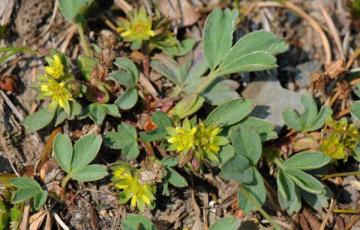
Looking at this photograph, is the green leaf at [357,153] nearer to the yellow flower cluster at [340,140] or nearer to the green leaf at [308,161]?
the yellow flower cluster at [340,140]

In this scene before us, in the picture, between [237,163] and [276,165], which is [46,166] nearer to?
[237,163]

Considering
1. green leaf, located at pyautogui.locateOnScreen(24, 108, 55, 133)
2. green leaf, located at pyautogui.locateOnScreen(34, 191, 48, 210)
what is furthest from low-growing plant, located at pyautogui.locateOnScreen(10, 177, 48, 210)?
green leaf, located at pyautogui.locateOnScreen(24, 108, 55, 133)

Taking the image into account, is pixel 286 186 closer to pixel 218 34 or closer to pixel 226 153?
pixel 226 153

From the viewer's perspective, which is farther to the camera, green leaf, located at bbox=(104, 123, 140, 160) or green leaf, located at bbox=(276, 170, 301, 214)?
green leaf, located at bbox=(104, 123, 140, 160)

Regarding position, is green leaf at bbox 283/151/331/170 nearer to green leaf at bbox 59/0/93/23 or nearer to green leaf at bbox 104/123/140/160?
green leaf at bbox 104/123/140/160

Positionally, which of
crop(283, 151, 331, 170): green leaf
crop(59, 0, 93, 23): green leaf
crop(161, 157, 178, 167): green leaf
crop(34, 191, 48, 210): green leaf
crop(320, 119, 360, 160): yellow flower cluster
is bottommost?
crop(320, 119, 360, 160): yellow flower cluster

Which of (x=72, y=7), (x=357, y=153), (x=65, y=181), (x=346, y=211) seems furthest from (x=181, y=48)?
(x=346, y=211)

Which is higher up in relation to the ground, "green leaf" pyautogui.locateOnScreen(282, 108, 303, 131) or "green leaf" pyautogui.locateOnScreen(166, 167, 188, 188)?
"green leaf" pyautogui.locateOnScreen(166, 167, 188, 188)

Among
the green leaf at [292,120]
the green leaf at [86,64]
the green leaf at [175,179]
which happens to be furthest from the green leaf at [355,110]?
the green leaf at [86,64]
